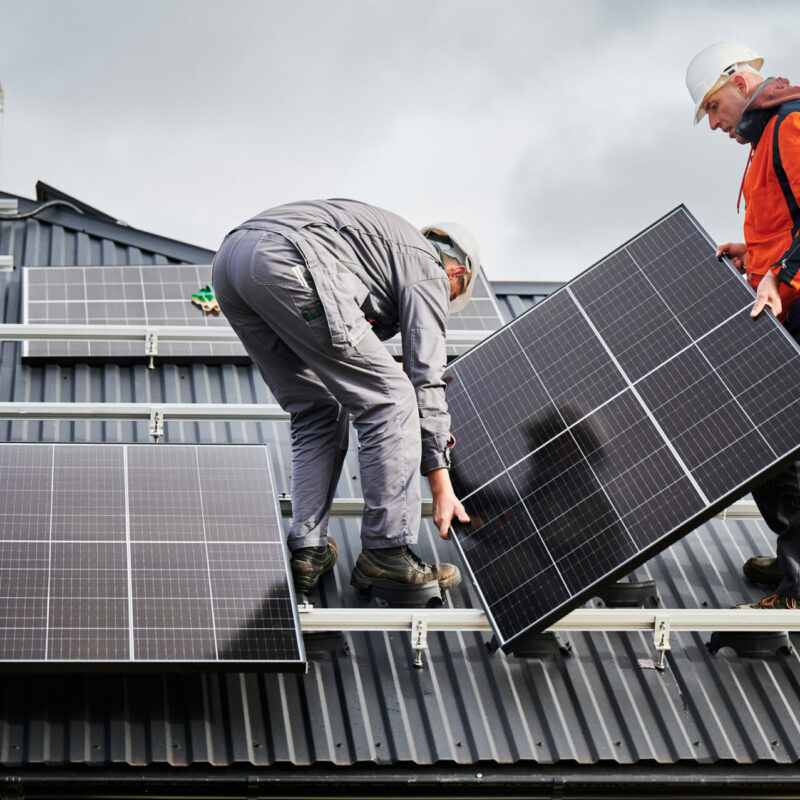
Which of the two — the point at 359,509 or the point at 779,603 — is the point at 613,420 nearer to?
the point at 779,603

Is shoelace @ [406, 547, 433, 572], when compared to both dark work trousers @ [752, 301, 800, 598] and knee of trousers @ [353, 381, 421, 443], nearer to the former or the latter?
knee of trousers @ [353, 381, 421, 443]

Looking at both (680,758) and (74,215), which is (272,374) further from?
(74,215)

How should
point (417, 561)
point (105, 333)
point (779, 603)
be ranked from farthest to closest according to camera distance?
point (105, 333) < point (779, 603) < point (417, 561)

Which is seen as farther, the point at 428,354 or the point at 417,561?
the point at 417,561

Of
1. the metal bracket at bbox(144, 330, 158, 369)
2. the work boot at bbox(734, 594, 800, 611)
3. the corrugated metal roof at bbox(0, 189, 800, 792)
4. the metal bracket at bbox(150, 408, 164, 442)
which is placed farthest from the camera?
the metal bracket at bbox(144, 330, 158, 369)

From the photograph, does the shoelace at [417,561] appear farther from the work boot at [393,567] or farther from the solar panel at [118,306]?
the solar panel at [118,306]

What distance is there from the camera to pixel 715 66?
680 centimetres

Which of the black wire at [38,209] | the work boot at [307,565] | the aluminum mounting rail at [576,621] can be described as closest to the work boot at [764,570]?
the aluminum mounting rail at [576,621]

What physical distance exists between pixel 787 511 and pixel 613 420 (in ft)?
4.18

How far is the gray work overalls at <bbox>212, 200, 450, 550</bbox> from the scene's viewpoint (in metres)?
6.15

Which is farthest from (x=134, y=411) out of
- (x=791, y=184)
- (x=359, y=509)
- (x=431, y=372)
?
(x=791, y=184)

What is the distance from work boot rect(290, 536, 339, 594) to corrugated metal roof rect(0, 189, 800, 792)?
0.57 ft

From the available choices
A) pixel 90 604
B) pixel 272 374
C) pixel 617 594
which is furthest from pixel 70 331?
pixel 617 594

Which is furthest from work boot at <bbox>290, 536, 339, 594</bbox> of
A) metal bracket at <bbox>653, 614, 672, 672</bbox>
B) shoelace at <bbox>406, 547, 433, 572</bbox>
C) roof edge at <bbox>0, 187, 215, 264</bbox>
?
roof edge at <bbox>0, 187, 215, 264</bbox>
